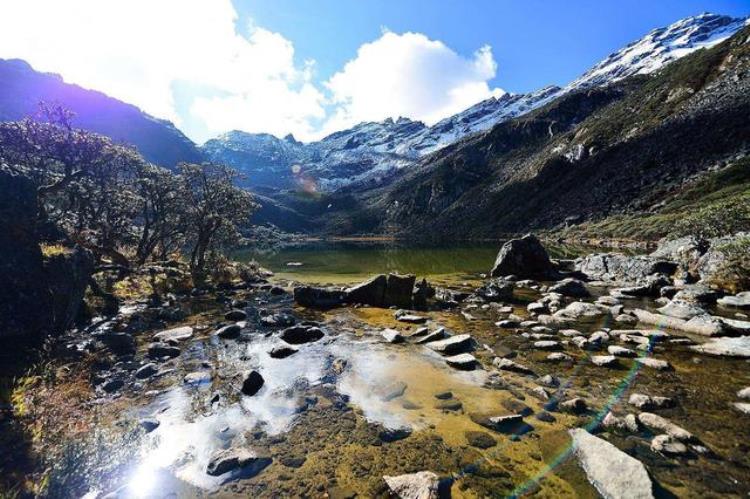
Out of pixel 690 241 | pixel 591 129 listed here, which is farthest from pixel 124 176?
pixel 591 129

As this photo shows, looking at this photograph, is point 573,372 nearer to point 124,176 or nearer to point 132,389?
point 132,389

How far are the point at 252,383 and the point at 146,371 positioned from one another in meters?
4.31

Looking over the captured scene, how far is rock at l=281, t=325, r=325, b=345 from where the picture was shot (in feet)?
55.6

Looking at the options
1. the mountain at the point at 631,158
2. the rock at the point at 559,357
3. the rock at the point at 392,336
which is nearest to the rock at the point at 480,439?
the rock at the point at 559,357

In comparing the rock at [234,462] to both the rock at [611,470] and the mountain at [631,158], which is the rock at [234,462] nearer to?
the rock at [611,470]

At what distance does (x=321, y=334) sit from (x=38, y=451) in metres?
10.7

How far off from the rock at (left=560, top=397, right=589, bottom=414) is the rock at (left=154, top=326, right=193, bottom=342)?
15555mm

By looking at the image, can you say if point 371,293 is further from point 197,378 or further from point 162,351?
point 197,378

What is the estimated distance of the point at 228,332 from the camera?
58.8 ft

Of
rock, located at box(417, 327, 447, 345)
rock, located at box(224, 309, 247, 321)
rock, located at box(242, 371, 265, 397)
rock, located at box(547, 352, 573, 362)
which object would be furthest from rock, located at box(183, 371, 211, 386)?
rock, located at box(547, 352, 573, 362)

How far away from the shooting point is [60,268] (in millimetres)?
16297

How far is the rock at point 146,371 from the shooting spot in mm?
12711

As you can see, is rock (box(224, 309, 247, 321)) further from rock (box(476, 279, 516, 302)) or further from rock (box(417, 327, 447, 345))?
rock (box(476, 279, 516, 302))

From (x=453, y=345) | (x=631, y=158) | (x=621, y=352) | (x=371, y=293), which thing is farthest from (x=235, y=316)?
(x=631, y=158)
